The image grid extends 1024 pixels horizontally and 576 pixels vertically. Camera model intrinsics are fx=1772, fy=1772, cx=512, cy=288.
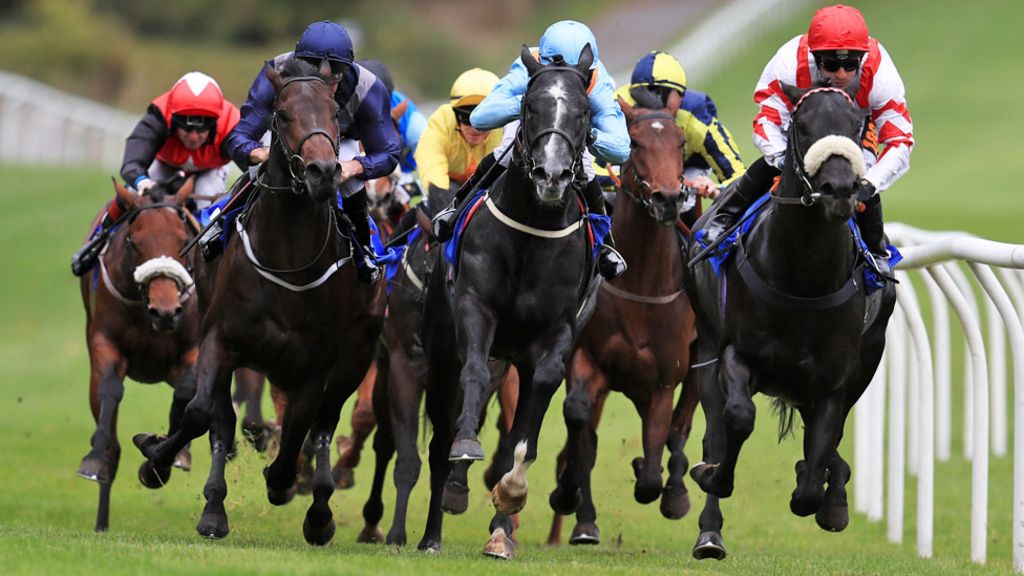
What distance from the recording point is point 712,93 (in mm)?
35094

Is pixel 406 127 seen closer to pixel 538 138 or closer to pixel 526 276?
pixel 526 276

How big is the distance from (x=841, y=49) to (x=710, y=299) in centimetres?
158

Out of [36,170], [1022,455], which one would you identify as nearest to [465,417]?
[1022,455]

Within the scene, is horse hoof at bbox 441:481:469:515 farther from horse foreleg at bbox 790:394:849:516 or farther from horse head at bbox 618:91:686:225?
horse foreleg at bbox 790:394:849:516

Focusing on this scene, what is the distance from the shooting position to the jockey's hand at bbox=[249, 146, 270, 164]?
835 centimetres

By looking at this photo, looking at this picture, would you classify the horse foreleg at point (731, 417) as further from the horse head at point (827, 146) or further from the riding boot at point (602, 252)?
the horse head at point (827, 146)

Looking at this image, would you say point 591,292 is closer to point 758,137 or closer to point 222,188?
point 758,137

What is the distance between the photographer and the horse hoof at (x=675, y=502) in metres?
9.86

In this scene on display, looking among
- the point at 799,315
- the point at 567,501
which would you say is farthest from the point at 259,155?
the point at 799,315

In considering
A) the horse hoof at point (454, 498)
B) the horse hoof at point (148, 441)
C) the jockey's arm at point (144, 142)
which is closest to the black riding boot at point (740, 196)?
the horse hoof at point (454, 498)

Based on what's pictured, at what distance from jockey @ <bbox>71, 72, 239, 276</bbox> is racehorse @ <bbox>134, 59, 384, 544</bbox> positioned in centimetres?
175

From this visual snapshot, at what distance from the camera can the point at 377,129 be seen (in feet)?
29.0

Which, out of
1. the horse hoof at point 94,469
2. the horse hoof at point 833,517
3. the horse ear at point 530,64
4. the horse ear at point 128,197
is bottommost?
the horse hoof at point 833,517

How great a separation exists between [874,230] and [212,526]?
3368 millimetres
